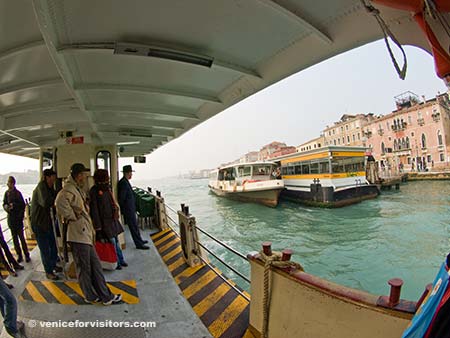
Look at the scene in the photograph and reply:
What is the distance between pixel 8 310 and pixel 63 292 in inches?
38.6

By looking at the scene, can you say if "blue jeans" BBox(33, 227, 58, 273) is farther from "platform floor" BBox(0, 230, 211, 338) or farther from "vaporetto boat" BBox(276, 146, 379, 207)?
"vaporetto boat" BBox(276, 146, 379, 207)

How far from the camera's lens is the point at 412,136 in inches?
1487

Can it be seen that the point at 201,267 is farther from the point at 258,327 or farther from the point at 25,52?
the point at 25,52

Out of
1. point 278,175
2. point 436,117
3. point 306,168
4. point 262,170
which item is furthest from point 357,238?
point 436,117

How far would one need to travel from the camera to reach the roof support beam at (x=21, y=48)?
1873mm

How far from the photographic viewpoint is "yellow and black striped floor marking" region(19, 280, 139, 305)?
2932mm

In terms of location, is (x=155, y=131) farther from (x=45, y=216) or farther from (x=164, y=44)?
(x=164, y=44)

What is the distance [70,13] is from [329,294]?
268 centimetres

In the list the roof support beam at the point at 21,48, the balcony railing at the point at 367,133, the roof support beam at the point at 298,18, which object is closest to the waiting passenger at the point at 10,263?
the roof support beam at the point at 21,48

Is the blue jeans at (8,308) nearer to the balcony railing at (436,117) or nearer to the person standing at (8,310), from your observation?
the person standing at (8,310)

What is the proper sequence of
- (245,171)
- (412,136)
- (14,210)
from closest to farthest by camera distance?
(14,210), (245,171), (412,136)

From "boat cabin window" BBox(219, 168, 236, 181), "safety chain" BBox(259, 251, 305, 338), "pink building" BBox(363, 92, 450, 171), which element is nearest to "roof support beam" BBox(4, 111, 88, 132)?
"safety chain" BBox(259, 251, 305, 338)

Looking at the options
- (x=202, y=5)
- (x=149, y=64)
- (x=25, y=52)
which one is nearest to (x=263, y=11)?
(x=202, y=5)

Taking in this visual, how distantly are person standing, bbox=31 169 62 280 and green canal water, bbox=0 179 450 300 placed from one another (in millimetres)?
3616
